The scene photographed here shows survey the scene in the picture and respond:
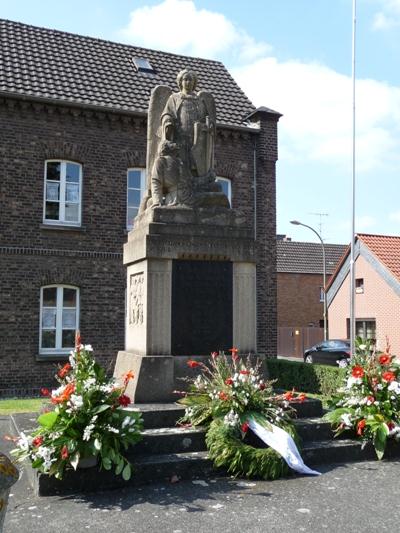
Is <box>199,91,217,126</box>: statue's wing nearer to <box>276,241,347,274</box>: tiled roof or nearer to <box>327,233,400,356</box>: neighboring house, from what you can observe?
<box>327,233,400,356</box>: neighboring house

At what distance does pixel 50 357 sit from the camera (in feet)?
47.9

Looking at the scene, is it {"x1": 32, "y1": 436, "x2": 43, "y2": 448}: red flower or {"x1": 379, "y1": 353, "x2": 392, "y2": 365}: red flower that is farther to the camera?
{"x1": 379, "y1": 353, "x2": 392, "y2": 365}: red flower

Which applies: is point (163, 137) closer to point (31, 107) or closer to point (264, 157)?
point (31, 107)

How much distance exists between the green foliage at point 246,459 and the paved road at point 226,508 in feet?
0.42

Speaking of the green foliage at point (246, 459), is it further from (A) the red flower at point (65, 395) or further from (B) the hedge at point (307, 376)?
(B) the hedge at point (307, 376)

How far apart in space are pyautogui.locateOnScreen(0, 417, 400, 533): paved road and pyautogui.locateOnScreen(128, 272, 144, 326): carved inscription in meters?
2.48

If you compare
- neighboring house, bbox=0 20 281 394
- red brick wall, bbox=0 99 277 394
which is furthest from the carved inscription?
red brick wall, bbox=0 99 277 394

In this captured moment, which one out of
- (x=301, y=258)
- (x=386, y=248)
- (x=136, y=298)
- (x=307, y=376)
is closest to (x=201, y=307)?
(x=136, y=298)

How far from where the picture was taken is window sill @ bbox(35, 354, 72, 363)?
47.6ft

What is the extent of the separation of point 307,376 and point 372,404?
816 centimetres

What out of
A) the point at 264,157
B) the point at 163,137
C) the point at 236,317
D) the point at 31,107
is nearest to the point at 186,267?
the point at 236,317

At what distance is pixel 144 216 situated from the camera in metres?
7.52

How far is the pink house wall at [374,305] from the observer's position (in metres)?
27.2

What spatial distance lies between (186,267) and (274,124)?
460 inches
